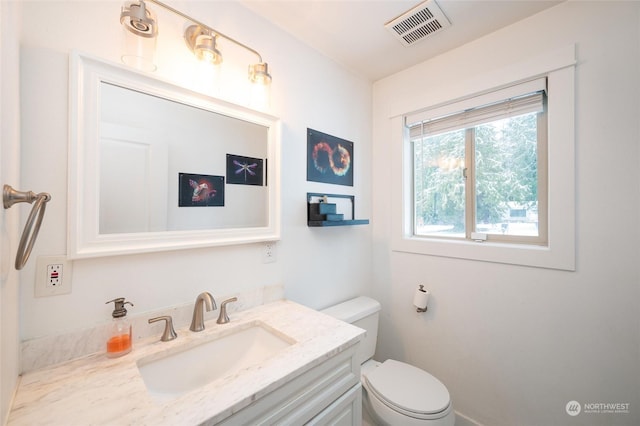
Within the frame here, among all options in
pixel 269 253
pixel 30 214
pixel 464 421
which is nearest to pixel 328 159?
pixel 269 253

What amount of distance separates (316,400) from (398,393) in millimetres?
616

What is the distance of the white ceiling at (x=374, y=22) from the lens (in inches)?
49.5

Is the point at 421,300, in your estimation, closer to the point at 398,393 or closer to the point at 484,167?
the point at 398,393

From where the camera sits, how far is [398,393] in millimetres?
1237

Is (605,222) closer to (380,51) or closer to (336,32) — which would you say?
(380,51)

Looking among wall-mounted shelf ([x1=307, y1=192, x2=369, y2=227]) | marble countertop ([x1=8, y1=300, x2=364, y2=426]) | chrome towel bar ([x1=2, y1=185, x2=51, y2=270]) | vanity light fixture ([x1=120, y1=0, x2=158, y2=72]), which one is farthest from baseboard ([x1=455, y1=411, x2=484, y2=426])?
vanity light fixture ([x1=120, y1=0, x2=158, y2=72])

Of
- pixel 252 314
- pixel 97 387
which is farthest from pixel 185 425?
pixel 252 314

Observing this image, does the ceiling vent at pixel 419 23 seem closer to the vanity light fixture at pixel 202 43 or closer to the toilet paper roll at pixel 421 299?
the vanity light fixture at pixel 202 43

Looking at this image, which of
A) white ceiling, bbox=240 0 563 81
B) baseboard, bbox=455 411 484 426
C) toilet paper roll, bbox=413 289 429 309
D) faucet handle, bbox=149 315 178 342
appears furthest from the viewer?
toilet paper roll, bbox=413 289 429 309

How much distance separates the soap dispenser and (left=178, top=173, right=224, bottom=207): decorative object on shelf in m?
0.41

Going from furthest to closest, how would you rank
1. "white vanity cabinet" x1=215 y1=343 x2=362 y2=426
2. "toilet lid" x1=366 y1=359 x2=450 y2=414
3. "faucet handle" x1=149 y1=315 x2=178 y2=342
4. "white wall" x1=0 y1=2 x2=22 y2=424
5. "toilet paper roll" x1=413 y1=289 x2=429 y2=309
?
"toilet paper roll" x1=413 y1=289 x2=429 y2=309 → "toilet lid" x1=366 y1=359 x2=450 y2=414 → "faucet handle" x1=149 y1=315 x2=178 y2=342 → "white vanity cabinet" x1=215 y1=343 x2=362 y2=426 → "white wall" x1=0 y1=2 x2=22 y2=424

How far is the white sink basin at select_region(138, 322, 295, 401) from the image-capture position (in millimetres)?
843

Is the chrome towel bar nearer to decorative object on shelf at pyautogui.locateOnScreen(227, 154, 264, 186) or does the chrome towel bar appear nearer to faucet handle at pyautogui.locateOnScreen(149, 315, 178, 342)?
faucet handle at pyautogui.locateOnScreen(149, 315, 178, 342)

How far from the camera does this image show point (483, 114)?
5.05ft
